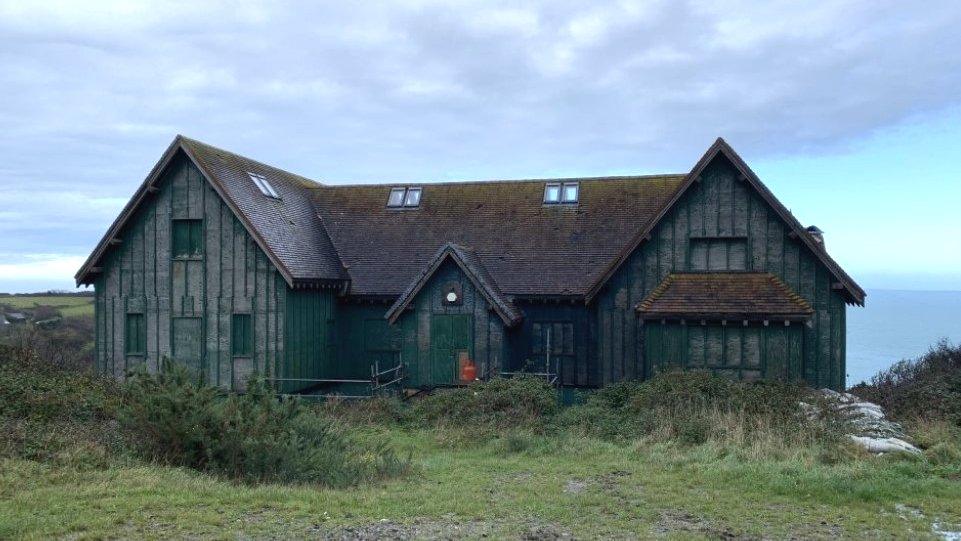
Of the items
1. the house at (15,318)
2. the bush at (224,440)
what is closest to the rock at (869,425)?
the bush at (224,440)

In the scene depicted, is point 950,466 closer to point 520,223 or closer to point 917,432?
point 917,432

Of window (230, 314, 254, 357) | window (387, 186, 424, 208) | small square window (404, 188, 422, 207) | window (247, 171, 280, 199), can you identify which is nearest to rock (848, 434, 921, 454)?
window (230, 314, 254, 357)

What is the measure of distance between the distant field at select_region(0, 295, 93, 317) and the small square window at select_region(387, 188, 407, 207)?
3235 centimetres

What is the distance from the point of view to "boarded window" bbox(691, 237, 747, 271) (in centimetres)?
2428

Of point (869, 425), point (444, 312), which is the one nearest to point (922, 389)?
point (869, 425)

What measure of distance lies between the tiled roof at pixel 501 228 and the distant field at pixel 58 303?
3184cm

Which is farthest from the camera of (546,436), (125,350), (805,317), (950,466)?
(125,350)

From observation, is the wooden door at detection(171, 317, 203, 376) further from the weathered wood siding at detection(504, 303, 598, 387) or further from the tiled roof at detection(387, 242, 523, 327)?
the weathered wood siding at detection(504, 303, 598, 387)

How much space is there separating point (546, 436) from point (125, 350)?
15.7 m

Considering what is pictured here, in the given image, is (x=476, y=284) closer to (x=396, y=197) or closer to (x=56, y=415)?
(x=396, y=197)

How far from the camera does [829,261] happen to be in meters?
23.2

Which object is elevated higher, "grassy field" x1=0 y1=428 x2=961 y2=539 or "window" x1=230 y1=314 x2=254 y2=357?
"window" x1=230 y1=314 x2=254 y2=357

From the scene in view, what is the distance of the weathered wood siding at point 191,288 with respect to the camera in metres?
25.8

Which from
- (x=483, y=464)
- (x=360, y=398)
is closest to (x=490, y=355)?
(x=360, y=398)
